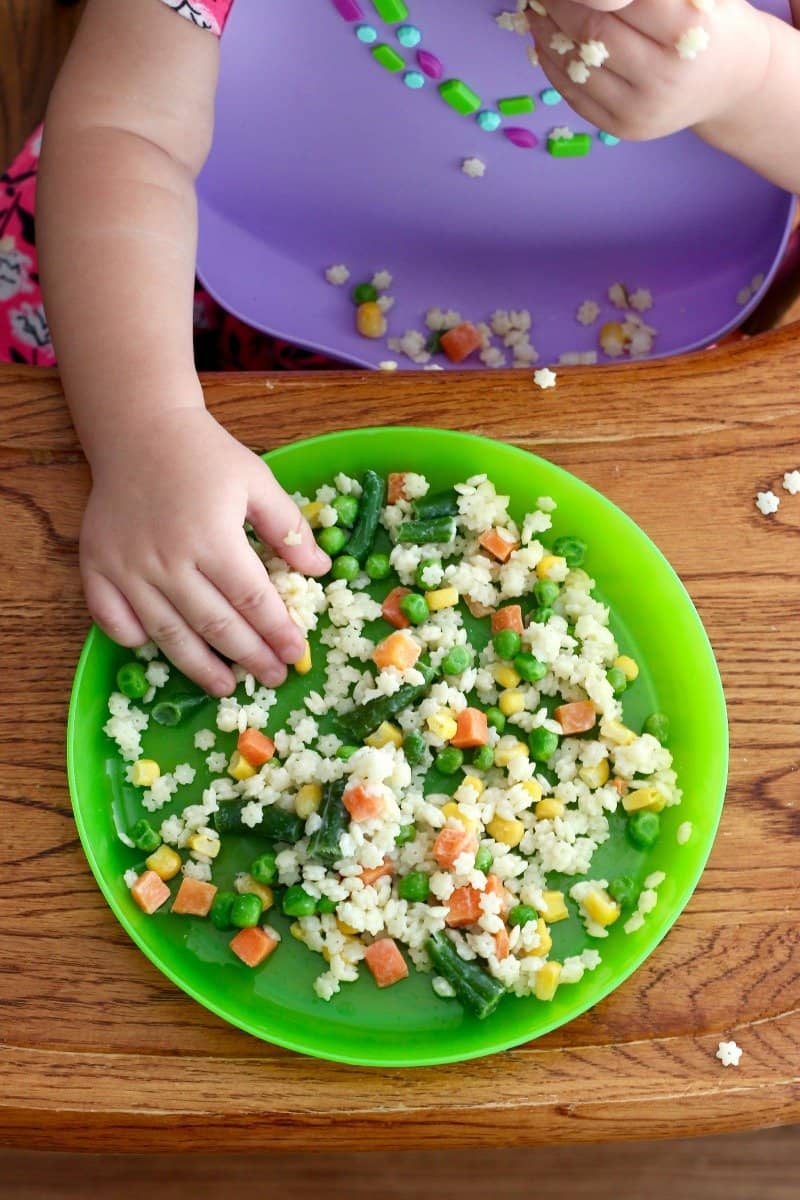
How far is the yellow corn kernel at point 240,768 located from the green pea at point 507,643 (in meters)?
0.30

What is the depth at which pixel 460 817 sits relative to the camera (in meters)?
1.21

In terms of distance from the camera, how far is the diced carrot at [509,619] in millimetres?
1288

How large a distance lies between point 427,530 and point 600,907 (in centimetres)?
44

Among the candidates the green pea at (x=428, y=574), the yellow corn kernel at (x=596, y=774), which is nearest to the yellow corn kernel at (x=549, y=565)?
the green pea at (x=428, y=574)

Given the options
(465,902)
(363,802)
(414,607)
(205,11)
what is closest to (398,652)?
(414,607)

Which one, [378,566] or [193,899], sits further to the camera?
[378,566]

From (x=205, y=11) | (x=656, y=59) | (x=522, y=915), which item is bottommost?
(x=522, y=915)

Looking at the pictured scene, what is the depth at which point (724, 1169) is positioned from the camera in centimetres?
220

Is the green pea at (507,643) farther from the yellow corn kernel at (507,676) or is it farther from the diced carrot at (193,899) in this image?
the diced carrot at (193,899)

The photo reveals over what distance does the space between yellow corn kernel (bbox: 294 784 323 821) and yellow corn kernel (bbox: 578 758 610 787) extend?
0.92 ft

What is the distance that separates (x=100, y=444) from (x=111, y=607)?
0.18m

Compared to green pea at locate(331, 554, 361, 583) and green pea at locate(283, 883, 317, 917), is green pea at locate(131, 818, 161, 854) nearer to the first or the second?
green pea at locate(283, 883, 317, 917)

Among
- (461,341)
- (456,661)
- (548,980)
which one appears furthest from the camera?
(461,341)

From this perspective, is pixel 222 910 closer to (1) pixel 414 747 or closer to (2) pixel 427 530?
(1) pixel 414 747
